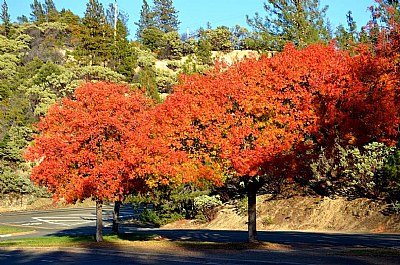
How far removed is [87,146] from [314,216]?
17.6 meters

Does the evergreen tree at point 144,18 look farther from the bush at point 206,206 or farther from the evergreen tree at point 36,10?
the bush at point 206,206

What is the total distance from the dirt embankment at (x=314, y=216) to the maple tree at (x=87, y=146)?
47.2 feet

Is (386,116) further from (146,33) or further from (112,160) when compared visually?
(146,33)

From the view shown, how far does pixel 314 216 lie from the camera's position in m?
36.1

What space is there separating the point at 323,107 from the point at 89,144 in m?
12.9

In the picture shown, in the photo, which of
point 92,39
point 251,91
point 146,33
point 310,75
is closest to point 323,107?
point 310,75

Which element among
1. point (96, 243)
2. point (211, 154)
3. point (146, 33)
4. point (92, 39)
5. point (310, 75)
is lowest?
point (96, 243)

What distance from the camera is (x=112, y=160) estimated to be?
26812 mm

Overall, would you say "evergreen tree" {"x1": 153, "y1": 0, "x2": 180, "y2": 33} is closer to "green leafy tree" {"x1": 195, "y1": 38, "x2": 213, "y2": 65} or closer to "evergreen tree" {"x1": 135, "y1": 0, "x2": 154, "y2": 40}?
"evergreen tree" {"x1": 135, "y1": 0, "x2": 154, "y2": 40}

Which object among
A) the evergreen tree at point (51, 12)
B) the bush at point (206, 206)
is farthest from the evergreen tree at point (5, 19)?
the bush at point (206, 206)

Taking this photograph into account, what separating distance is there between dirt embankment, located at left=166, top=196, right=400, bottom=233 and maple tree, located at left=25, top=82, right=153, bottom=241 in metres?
14.4

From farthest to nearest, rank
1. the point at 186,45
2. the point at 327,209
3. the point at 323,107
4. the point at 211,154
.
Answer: the point at 186,45 → the point at 327,209 → the point at 211,154 → the point at 323,107

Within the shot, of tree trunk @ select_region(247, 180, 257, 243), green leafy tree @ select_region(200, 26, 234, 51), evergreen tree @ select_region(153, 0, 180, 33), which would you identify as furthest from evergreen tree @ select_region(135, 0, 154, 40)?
tree trunk @ select_region(247, 180, 257, 243)

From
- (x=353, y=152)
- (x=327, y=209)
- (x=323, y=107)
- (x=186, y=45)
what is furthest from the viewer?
(x=186, y=45)
